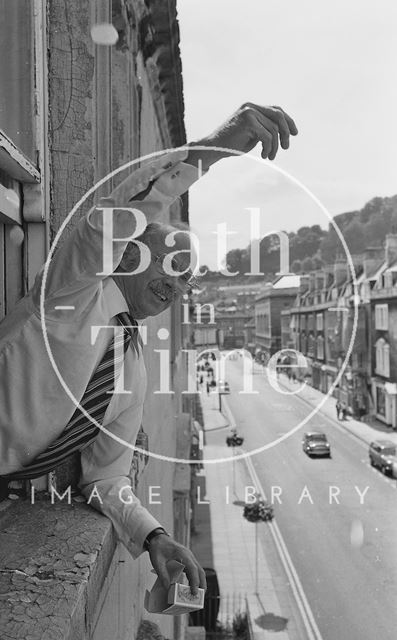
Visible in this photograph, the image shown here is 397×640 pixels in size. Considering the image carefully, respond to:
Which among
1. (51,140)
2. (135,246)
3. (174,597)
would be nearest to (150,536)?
(174,597)

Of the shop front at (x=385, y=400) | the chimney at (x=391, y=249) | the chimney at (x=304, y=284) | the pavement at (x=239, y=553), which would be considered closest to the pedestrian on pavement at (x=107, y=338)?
the pavement at (x=239, y=553)

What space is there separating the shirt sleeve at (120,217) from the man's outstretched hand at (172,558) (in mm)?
929

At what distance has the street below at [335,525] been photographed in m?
14.1

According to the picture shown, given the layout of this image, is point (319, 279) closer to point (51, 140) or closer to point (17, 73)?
point (51, 140)

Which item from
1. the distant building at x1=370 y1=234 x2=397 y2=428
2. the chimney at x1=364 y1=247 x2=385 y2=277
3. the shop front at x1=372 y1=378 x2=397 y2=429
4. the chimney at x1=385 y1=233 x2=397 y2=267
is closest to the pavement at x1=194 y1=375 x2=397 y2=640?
the shop front at x1=372 y1=378 x2=397 y2=429

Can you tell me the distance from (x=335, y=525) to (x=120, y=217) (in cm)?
1995

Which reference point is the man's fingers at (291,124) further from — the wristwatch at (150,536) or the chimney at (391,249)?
the chimney at (391,249)

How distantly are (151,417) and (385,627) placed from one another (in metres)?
10.3

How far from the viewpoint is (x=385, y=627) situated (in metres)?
13.2

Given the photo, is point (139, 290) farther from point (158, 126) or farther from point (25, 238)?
point (158, 126)

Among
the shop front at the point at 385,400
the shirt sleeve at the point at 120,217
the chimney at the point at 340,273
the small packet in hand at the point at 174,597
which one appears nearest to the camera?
the shirt sleeve at the point at 120,217

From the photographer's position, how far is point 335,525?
19812 millimetres

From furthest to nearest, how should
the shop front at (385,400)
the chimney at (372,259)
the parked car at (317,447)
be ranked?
the chimney at (372,259) → the shop front at (385,400) → the parked car at (317,447)

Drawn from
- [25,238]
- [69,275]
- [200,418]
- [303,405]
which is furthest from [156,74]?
[303,405]
